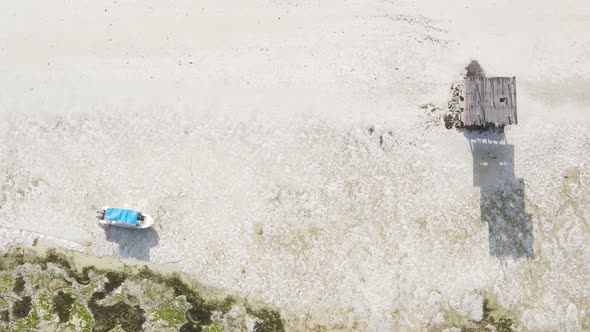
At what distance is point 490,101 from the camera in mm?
23312

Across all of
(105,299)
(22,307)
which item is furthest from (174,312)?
(22,307)

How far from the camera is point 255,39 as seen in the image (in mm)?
25875

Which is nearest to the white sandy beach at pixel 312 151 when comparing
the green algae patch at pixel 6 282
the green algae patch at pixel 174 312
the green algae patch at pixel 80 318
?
the green algae patch at pixel 174 312

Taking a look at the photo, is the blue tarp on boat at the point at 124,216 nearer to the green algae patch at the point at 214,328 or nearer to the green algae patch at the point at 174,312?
the green algae patch at the point at 174,312

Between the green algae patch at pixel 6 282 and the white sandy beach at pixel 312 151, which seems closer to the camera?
the white sandy beach at pixel 312 151

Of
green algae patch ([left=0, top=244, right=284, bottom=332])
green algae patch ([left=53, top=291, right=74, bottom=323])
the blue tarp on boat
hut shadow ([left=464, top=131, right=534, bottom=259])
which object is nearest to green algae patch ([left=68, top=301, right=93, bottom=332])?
green algae patch ([left=0, top=244, right=284, bottom=332])

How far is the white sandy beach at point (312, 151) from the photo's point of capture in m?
24.7

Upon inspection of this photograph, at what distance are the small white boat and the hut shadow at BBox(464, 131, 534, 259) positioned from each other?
15.2 m

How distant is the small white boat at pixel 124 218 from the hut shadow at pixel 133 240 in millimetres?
442

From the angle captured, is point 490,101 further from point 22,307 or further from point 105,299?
point 22,307

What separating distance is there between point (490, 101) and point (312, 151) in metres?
8.12

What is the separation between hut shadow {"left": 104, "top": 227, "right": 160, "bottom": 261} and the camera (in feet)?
82.1

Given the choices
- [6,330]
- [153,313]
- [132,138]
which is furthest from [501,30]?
[6,330]

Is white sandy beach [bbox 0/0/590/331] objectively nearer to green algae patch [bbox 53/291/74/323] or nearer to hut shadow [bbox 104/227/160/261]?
hut shadow [bbox 104/227/160/261]
